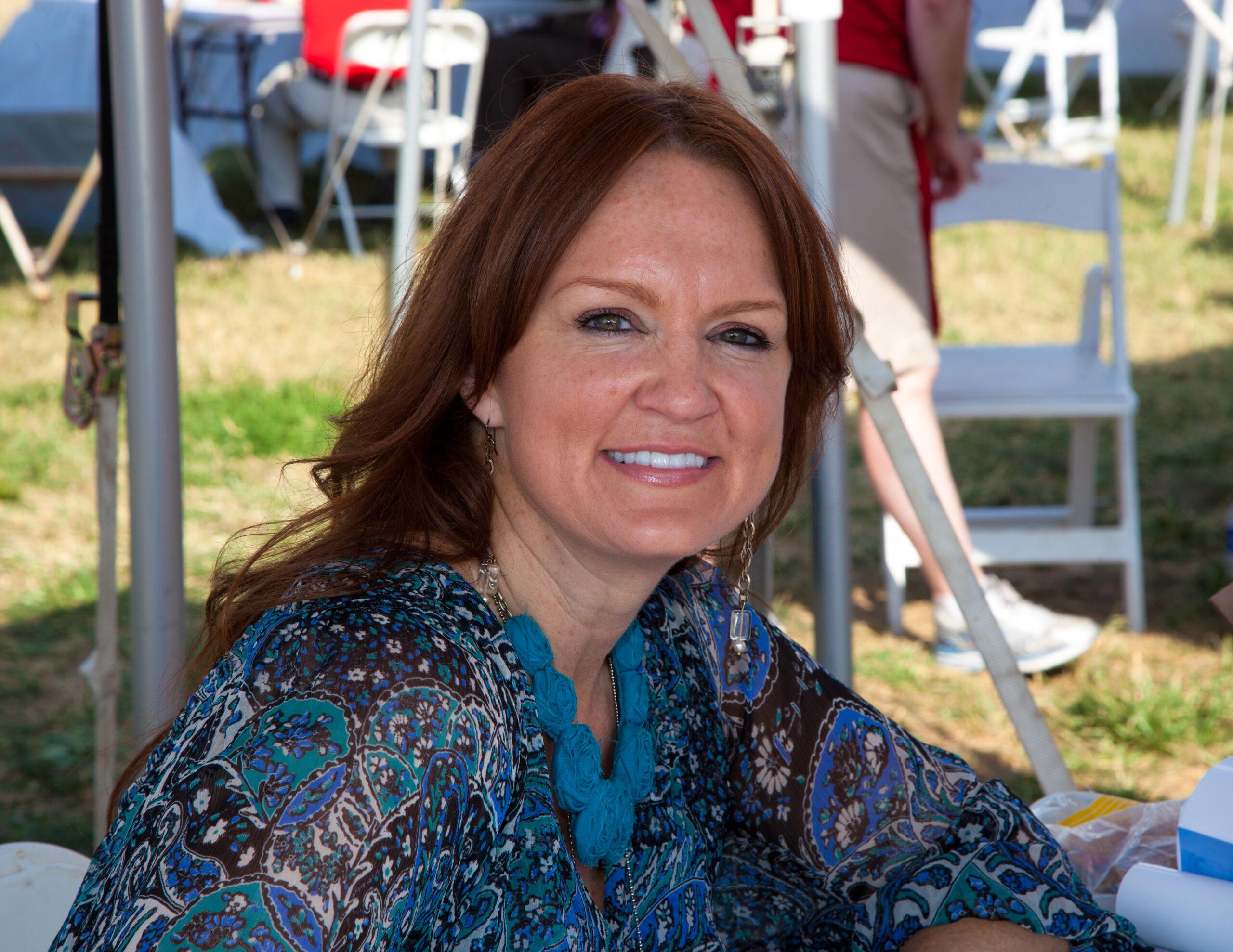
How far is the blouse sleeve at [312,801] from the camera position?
3.11ft

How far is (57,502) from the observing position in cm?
443

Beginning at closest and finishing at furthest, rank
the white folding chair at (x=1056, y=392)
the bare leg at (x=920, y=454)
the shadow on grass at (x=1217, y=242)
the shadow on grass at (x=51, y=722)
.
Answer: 1. the shadow on grass at (x=51, y=722)
2. the bare leg at (x=920, y=454)
3. the white folding chair at (x=1056, y=392)
4. the shadow on grass at (x=1217, y=242)

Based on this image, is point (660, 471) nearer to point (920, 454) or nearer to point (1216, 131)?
point (920, 454)

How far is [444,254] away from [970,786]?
885 millimetres

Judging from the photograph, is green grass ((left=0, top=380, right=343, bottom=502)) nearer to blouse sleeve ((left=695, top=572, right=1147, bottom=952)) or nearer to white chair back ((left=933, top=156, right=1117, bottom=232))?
white chair back ((left=933, top=156, right=1117, bottom=232))

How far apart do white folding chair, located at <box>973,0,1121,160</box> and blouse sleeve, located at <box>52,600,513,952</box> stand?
829 cm

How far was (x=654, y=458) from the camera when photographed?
1288 mm

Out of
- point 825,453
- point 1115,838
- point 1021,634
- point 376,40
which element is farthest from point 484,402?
point 376,40

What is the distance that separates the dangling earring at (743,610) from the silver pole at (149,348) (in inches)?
27.1

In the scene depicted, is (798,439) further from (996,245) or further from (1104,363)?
(996,245)

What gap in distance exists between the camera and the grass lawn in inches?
119

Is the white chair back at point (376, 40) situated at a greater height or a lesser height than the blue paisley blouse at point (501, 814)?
greater

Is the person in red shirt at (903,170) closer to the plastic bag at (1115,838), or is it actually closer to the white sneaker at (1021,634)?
the white sneaker at (1021,634)

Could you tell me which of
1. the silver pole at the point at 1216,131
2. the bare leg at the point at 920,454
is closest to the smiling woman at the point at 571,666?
the bare leg at the point at 920,454
